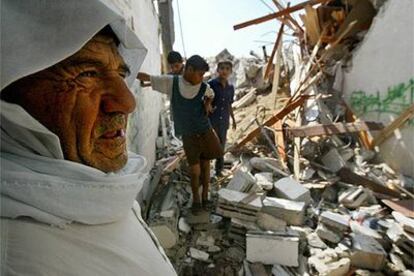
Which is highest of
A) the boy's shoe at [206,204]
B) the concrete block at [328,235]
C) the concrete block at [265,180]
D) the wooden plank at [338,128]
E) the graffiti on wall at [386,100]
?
the graffiti on wall at [386,100]

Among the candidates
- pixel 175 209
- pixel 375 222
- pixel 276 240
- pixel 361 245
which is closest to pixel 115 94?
pixel 276 240

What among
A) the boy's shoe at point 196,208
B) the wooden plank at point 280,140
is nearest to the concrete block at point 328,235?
the boy's shoe at point 196,208

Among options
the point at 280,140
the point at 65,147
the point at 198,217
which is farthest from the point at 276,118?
the point at 65,147

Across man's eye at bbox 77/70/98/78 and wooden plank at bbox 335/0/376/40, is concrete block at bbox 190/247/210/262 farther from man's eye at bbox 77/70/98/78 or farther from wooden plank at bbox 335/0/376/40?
wooden plank at bbox 335/0/376/40

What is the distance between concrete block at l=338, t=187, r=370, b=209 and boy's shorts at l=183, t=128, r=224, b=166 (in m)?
2.19

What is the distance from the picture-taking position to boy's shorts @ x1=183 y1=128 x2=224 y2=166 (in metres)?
3.69

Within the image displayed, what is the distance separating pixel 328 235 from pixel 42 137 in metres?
3.67

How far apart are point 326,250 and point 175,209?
1889 mm

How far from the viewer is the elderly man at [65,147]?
0.70 meters

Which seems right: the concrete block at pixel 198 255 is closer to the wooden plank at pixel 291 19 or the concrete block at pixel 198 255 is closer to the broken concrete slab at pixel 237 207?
the broken concrete slab at pixel 237 207

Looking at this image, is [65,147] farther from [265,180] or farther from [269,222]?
[265,180]

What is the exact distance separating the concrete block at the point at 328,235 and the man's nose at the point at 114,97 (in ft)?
11.3

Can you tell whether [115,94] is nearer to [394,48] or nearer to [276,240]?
[276,240]

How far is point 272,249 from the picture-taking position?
3.31 meters
